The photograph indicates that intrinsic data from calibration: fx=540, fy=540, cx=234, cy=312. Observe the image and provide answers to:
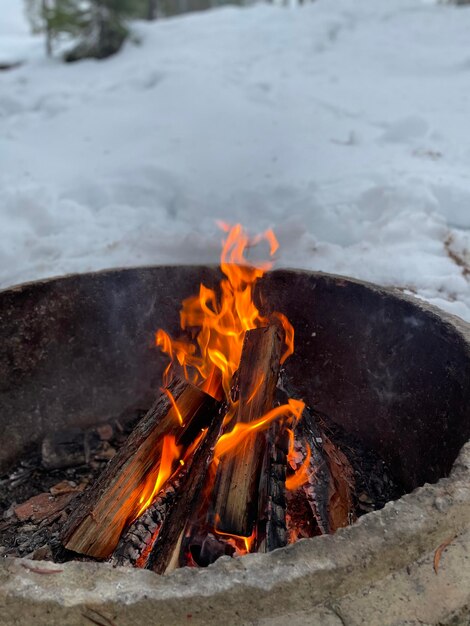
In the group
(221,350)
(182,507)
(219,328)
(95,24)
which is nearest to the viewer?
(182,507)

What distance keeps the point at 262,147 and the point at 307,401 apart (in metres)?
4.01

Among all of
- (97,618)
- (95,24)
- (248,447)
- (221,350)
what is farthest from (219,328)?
(95,24)

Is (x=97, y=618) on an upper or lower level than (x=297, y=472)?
upper

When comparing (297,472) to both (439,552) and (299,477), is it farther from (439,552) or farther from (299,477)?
(439,552)

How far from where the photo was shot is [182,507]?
2.02 m

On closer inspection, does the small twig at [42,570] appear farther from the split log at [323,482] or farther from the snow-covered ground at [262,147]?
the snow-covered ground at [262,147]

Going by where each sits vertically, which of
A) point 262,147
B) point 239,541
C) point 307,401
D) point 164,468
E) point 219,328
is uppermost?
point 239,541

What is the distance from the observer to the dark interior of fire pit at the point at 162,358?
263 cm

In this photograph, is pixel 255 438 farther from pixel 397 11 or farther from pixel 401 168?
pixel 397 11

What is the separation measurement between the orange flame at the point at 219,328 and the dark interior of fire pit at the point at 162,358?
0.09 meters

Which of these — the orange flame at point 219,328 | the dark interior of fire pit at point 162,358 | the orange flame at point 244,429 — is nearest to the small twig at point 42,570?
the orange flame at point 244,429

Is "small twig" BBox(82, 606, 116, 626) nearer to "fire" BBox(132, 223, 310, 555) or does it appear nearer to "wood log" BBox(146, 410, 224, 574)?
"wood log" BBox(146, 410, 224, 574)

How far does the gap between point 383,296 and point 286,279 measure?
0.63 metres

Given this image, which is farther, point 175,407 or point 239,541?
point 175,407
